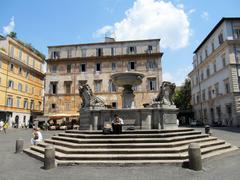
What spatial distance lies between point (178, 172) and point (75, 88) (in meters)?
34.5

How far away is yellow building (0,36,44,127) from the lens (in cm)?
3688

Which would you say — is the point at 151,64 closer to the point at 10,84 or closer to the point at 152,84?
the point at 152,84

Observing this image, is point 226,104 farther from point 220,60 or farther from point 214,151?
point 214,151

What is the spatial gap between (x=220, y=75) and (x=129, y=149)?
Answer: 106 ft

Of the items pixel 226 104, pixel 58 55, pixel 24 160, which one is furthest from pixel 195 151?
pixel 58 55

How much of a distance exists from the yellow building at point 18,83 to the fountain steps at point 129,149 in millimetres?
31254

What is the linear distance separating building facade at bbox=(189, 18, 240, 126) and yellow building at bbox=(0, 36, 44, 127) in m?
35.8

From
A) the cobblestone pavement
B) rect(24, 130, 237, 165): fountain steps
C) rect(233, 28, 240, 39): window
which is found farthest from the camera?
rect(233, 28, 240, 39): window

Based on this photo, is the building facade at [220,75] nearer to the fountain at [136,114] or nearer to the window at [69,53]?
the fountain at [136,114]

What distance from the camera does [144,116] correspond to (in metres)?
11.2

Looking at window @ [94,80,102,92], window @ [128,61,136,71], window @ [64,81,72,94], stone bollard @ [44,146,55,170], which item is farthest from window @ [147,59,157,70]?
stone bollard @ [44,146,55,170]

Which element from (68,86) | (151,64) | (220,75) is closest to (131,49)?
(151,64)

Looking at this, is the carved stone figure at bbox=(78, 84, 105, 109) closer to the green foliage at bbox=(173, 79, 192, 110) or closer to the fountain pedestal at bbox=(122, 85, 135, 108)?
the fountain pedestal at bbox=(122, 85, 135, 108)

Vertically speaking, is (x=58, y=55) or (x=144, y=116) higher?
(x=58, y=55)
